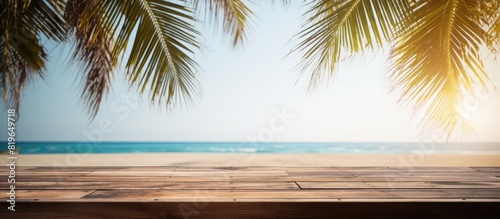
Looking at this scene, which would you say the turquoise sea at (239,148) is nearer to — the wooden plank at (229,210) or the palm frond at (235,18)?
the palm frond at (235,18)

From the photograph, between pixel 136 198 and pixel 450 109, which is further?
pixel 450 109

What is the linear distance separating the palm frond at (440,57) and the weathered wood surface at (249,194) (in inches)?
19.6

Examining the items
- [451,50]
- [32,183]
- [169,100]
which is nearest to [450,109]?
[451,50]

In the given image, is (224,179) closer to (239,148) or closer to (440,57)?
(440,57)

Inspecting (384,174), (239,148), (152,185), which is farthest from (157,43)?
(239,148)

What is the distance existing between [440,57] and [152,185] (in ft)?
7.01

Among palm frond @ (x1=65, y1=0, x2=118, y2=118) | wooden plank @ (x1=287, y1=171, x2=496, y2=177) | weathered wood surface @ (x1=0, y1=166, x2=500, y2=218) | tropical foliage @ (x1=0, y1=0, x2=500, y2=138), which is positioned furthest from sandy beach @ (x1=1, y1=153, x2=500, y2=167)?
weathered wood surface @ (x1=0, y1=166, x2=500, y2=218)

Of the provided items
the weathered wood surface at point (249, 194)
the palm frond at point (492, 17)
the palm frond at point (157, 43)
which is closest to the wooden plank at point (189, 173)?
the weathered wood surface at point (249, 194)

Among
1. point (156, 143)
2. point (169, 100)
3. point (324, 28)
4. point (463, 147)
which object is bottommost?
point (463, 147)

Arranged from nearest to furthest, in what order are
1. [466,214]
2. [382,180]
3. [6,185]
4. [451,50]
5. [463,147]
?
[466,214]
[6,185]
[382,180]
[451,50]
[463,147]

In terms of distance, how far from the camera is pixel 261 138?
2.63m

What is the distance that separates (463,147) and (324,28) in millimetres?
23038

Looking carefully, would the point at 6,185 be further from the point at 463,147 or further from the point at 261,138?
the point at 463,147

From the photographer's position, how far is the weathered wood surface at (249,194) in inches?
59.4
